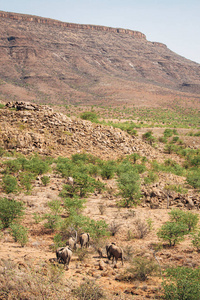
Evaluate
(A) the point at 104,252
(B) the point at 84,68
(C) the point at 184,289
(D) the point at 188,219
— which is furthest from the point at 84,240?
(B) the point at 84,68

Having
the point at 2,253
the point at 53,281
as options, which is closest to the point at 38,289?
the point at 53,281

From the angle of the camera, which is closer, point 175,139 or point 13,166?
point 13,166

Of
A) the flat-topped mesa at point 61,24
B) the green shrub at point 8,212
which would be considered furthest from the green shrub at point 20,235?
the flat-topped mesa at point 61,24

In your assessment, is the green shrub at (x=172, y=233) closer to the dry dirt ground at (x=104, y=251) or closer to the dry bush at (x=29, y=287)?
the dry dirt ground at (x=104, y=251)

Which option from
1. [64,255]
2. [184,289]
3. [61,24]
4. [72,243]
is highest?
[61,24]

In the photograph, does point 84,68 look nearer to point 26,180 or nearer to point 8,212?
point 26,180

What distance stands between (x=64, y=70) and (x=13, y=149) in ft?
301

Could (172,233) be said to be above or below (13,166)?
above

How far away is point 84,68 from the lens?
11112cm

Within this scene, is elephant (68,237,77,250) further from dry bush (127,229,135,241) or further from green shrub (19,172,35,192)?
green shrub (19,172,35,192)

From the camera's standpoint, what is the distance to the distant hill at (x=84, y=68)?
8800cm

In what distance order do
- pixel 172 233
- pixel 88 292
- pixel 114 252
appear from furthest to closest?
1. pixel 172 233
2. pixel 114 252
3. pixel 88 292

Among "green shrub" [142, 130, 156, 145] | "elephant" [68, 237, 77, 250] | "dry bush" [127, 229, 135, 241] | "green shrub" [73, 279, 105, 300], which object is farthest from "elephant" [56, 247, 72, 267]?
"green shrub" [142, 130, 156, 145]

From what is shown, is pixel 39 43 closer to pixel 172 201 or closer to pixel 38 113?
pixel 38 113
